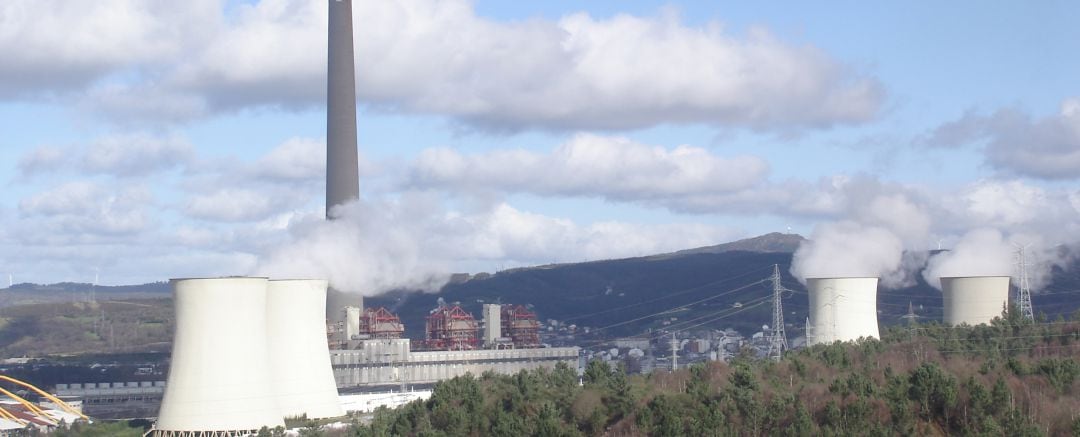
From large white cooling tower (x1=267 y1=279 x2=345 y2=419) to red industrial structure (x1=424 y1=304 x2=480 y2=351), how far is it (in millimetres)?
29097

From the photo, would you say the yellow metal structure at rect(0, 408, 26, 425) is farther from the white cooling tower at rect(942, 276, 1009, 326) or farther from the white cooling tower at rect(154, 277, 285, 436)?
the white cooling tower at rect(942, 276, 1009, 326)

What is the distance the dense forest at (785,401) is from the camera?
115 feet

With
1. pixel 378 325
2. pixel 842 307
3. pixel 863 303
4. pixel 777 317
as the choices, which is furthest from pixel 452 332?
pixel 863 303

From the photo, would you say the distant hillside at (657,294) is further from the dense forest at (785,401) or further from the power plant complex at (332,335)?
the dense forest at (785,401)

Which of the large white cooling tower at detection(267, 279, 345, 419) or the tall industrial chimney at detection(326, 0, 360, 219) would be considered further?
the tall industrial chimney at detection(326, 0, 360, 219)

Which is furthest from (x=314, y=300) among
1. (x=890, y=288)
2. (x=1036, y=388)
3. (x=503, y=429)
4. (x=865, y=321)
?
(x=890, y=288)

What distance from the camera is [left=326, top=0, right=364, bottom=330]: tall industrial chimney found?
68312 mm

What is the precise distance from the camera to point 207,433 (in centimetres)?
4231

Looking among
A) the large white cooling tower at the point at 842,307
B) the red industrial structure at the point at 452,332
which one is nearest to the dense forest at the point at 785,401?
the large white cooling tower at the point at 842,307

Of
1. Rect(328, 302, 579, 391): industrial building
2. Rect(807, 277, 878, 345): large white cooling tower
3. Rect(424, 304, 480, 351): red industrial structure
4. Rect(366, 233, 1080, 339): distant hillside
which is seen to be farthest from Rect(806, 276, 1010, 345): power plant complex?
Rect(366, 233, 1080, 339): distant hillside

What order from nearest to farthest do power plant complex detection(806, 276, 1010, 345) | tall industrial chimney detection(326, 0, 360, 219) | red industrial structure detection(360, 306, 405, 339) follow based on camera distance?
power plant complex detection(806, 276, 1010, 345) → tall industrial chimney detection(326, 0, 360, 219) → red industrial structure detection(360, 306, 405, 339)

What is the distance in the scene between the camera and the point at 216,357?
131 feet

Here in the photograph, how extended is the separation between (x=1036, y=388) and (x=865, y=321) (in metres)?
12.7

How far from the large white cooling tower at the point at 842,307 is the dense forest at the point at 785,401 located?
0.59 m
